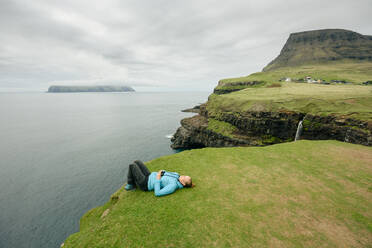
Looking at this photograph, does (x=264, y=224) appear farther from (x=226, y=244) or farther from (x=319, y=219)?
(x=319, y=219)

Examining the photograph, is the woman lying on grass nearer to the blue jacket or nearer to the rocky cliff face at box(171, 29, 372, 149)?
the blue jacket

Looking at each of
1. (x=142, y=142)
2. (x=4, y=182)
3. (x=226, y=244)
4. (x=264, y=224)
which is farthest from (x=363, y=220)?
(x=142, y=142)

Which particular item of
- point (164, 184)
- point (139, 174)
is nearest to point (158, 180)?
point (164, 184)

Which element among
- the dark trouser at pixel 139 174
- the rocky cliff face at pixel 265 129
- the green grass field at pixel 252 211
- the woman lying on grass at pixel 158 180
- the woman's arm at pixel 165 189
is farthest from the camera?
the rocky cliff face at pixel 265 129

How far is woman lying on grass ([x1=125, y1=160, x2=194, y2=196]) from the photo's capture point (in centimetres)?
891

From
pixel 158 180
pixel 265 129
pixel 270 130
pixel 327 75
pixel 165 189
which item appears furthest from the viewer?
pixel 327 75

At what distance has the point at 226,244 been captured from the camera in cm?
574

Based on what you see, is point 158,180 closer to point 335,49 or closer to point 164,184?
point 164,184

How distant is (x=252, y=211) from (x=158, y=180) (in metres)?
5.45

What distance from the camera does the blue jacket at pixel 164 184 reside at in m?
8.77

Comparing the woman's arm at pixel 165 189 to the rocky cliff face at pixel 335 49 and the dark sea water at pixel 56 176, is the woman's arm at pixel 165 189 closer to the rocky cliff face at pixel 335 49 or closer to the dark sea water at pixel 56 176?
the dark sea water at pixel 56 176

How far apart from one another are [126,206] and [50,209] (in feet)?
76.3

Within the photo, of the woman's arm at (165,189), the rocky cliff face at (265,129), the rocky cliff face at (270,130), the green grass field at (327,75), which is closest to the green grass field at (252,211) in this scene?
the woman's arm at (165,189)

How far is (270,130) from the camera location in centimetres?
3594
